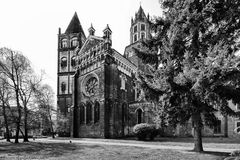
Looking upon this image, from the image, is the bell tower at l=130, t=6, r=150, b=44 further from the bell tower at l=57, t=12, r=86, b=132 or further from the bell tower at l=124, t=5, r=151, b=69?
the bell tower at l=57, t=12, r=86, b=132

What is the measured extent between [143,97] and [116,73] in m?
17.1

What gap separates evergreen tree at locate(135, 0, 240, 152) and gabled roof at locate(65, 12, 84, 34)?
117 feet

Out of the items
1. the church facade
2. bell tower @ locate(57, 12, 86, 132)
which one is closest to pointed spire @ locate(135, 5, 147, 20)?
bell tower @ locate(57, 12, 86, 132)

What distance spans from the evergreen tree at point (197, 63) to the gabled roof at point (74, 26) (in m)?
35.6

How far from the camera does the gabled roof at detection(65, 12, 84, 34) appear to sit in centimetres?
4608

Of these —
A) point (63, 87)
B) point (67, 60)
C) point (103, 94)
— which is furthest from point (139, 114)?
point (67, 60)

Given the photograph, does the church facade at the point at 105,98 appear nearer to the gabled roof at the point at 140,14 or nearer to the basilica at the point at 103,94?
the basilica at the point at 103,94

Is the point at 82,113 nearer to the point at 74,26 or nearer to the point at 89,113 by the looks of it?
the point at 89,113

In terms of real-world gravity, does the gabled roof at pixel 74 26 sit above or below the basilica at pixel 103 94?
above

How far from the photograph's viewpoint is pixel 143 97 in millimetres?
12125

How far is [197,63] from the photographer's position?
9.53m

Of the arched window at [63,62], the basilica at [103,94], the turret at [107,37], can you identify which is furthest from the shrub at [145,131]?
the arched window at [63,62]

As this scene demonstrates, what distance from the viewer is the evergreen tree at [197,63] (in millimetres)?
9164

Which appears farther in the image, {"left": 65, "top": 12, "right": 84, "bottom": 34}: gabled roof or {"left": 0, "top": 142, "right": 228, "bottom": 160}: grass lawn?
{"left": 65, "top": 12, "right": 84, "bottom": 34}: gabled roof
